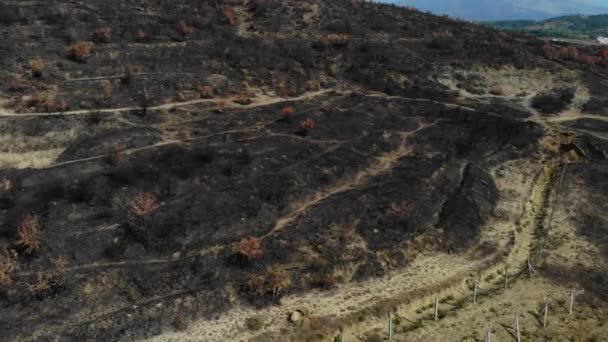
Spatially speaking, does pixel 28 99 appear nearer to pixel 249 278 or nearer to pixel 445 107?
pixel 249 278

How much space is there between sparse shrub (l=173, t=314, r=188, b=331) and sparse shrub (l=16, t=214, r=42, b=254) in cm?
859

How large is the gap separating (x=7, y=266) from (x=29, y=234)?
217cm

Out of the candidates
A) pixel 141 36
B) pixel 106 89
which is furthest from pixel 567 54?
pixel 106 89

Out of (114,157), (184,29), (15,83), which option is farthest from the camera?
(184,29)

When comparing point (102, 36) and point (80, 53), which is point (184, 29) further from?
point (80, 53)

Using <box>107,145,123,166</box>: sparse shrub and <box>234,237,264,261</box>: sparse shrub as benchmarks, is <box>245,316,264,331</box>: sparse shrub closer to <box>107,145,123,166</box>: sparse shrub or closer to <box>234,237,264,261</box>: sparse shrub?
<box>234,237,264,261</box>: sparse shrub

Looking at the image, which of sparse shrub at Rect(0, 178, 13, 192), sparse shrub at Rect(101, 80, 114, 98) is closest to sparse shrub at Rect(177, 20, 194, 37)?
sparse shrub at Rect(101, 80, 114, 98)

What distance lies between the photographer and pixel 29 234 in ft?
77.2

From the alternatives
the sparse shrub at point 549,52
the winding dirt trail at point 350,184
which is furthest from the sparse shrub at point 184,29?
the sparse shrub at point 549,52

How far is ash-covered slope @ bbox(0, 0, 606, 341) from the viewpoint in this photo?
22.6 metres

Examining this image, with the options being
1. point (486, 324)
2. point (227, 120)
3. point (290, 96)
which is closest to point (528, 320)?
point (486, 324)

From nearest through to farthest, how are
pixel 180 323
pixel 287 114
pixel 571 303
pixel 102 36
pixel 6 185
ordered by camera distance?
pixel 180 323 → pixel 571 303 → pixel 6 185 → pixel 287 114 → pixel 102 36

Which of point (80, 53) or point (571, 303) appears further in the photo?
point (80, 53)

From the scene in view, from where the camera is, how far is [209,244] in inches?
998
